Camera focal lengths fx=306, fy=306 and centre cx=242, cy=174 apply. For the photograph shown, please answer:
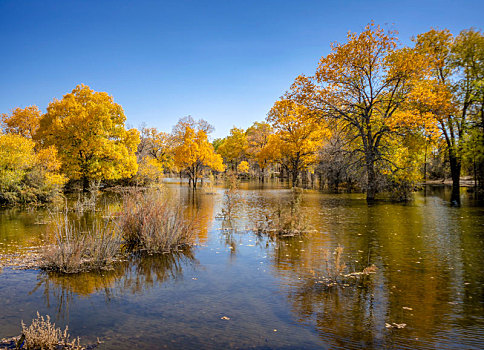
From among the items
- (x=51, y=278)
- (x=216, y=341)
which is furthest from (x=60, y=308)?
(x=216, y=341)

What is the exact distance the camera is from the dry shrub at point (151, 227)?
884 cm

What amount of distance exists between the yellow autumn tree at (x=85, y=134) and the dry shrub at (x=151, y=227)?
62.8 ft

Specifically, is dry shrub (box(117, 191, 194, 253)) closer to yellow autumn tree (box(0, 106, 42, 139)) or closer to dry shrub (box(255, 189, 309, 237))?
dry shrub (box(255, 189, 309, 237))

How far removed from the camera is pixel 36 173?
2025 cm

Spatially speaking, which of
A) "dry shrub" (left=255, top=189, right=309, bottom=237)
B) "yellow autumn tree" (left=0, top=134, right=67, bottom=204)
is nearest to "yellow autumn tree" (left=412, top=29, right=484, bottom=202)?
"dry shrub" (left=255, top=189, right=309, bottom=237)

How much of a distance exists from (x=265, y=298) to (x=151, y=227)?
4445 mm

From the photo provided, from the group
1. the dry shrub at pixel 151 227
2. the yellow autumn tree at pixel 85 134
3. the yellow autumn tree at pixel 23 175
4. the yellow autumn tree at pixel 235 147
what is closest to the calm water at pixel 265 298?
the dry shrub at pixel 151 227

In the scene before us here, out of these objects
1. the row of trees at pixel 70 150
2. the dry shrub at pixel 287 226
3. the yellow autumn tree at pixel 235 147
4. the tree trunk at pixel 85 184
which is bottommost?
the dry shrub at pixel 287 226

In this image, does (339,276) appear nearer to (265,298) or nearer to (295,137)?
(265,298)

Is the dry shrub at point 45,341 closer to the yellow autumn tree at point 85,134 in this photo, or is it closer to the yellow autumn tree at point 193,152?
the yellow autumn tree at point 85,134

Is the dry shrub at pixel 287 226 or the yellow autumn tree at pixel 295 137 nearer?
the dry shrub at pixel 287 226

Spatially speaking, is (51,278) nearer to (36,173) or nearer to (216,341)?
(216,341)

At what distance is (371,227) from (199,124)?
52.8m

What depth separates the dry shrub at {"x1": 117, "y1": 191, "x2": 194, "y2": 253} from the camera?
8.84m
